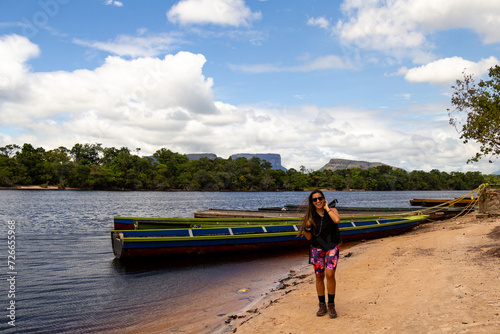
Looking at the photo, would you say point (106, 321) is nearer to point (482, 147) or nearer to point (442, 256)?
point (442, 256)

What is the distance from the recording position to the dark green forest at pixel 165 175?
123875 mm

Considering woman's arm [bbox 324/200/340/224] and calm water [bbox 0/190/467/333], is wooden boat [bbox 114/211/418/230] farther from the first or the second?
woman's arm [bbox 324/200/340/224]

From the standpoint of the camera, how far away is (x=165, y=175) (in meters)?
152

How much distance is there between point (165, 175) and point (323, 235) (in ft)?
495

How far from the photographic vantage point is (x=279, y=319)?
6805 millimetres

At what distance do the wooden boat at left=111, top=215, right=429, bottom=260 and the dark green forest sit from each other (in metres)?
121

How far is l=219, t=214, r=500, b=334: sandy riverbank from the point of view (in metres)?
→ 5.64

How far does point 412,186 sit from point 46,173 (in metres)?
173

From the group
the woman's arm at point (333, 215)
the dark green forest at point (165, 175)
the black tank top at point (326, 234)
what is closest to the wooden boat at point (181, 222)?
the black tank top at point (326, 234)

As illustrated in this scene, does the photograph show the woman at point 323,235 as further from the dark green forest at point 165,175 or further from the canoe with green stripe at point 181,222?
the dark green forest at point 165,175

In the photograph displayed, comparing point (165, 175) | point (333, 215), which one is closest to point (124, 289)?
point (333, 215)

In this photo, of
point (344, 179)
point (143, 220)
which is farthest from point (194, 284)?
point (344, 179)

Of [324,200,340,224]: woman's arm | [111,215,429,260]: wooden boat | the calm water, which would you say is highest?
[324,200,340,224]: woman's arm

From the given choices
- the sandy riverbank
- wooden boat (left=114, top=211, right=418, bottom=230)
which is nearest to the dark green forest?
wooden boat (left=114, top=211, right=418, bottom=230)
